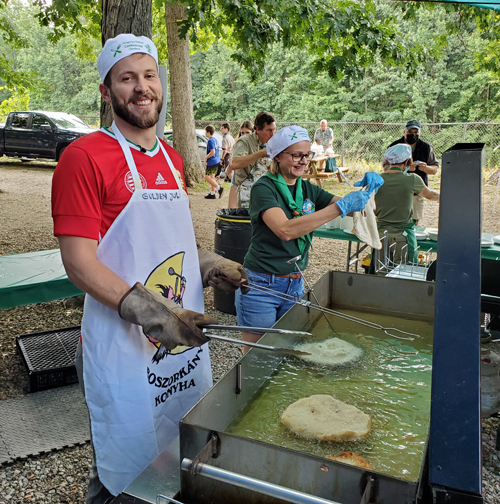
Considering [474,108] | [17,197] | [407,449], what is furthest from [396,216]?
[474,108]

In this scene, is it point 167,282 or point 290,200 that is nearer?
point 167,282

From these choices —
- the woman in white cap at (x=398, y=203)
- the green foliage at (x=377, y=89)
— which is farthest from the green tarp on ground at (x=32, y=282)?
the green foliage at (x=377, y=89)

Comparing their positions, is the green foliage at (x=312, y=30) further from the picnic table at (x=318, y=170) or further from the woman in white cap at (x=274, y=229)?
the picnic table at (x=318, y=170)

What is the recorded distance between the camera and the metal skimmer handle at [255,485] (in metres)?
1.10

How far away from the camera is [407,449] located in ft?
5.50

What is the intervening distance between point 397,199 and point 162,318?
4.17 m

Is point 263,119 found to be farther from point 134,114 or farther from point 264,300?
point 134,114

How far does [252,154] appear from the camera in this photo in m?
5.69

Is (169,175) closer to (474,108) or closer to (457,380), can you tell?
(457,380)

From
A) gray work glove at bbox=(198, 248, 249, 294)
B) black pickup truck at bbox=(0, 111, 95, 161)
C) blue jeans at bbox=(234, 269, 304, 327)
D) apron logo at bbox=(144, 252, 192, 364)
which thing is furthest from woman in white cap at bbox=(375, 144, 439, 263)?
black pickup truck at bbox=(0, 111, 95, 161)

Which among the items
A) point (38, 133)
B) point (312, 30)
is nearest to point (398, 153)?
point (312, 30)

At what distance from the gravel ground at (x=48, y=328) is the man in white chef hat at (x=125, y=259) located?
1043 millimetres

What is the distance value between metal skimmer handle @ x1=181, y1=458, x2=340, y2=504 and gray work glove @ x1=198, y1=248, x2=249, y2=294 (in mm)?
884

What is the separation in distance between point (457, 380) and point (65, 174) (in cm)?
128
